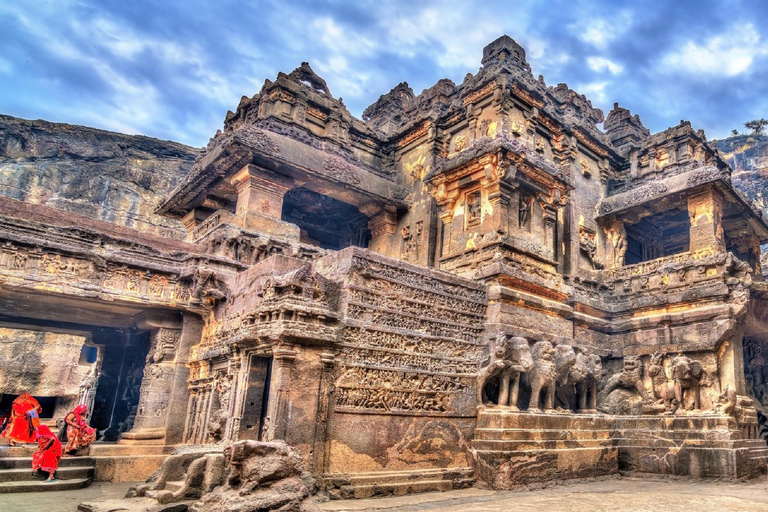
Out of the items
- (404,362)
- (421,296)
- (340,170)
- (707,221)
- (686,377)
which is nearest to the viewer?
(404,362)

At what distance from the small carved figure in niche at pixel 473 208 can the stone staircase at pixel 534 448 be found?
5071 millimetres

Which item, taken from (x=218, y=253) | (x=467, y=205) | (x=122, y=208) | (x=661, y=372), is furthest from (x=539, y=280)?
(x=122, y=208)

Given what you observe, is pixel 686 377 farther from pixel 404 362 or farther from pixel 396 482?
pixel 396 482

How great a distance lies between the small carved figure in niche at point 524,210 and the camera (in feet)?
44.2

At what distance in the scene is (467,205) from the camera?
13.9 metres

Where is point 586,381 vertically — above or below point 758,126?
below

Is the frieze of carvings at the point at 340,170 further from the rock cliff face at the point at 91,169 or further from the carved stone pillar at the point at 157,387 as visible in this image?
the rock cliff face at the point at 91,169

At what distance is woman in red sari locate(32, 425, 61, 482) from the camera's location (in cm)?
943

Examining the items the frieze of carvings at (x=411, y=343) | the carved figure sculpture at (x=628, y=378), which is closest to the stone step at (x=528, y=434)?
the frieze of carvings at (x=411, y=343)

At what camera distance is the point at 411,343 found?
928 centimetres

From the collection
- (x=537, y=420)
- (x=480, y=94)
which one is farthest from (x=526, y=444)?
(x=480, y=94)

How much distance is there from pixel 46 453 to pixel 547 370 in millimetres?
9179

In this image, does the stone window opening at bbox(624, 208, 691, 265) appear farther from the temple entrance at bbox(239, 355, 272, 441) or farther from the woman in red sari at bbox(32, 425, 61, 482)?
the woman in red sari at bbox(32, 425, 61, 482)

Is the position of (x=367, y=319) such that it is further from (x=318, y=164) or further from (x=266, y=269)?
(x=318, y=164)
